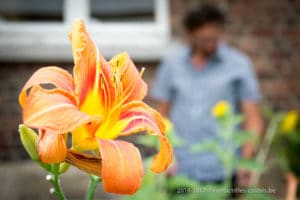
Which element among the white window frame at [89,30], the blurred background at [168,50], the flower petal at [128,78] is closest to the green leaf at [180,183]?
the flower petal at [128,78]

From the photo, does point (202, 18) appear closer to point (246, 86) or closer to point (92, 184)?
point (246, 86)

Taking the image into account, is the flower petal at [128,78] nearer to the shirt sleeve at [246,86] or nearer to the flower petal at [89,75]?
the flower petal at [89,75]

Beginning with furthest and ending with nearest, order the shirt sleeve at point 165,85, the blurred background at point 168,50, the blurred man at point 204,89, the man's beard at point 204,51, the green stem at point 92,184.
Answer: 1. the blurred background at point 168,50
2. the shirt sleeve at point 165,85
3. the man's beard at point 204,51
4. the blurred man at point 204,89
5. the green stem at point 92,184

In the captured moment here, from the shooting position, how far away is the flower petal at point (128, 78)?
780mm

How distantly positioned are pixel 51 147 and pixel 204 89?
264 cm

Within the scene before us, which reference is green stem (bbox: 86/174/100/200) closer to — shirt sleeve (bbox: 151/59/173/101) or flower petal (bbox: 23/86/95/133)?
flower petal (bbox: 23/86/95/133)

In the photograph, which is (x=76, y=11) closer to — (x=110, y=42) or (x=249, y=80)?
(x=110, y=42)

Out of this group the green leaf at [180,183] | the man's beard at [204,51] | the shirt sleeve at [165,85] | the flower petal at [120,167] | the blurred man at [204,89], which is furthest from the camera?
the shirt sleeve at [165,85]

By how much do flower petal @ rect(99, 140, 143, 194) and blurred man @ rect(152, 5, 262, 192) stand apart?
2494mm

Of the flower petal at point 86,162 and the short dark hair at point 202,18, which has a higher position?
the flower petal at point 86,162

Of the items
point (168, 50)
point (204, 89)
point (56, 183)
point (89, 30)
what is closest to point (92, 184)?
point (56, 183)

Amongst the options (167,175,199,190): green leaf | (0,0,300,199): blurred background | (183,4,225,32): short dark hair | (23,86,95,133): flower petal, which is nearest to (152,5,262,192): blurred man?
(183,4,225,32): short dark hair

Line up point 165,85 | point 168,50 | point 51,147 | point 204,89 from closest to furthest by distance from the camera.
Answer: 1. point 51,147
2. point 204,89
3. point 165,85
4. point 168,50

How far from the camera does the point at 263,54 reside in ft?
16.7
